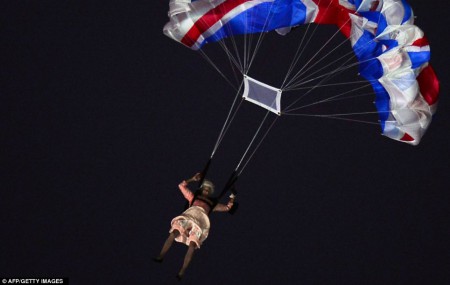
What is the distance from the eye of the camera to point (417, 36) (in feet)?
24.7

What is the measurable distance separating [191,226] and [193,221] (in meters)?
0.05

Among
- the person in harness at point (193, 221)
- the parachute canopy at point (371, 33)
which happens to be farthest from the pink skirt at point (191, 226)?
the parachute canopy at point (371, 33)

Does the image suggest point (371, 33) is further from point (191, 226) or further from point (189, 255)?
point (189, 255)

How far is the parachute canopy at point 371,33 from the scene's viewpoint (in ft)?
24.9

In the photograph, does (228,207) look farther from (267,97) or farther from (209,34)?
(209,34)

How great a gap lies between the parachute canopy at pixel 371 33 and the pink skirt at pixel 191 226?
1.64 m

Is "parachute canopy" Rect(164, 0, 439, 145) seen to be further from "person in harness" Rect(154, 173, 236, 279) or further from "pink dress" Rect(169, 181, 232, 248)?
"pink dress" Rect(169, 181, 232, 248)

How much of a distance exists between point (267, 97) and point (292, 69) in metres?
0.47

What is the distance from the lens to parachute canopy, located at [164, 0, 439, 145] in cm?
758

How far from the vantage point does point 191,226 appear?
24.4ft

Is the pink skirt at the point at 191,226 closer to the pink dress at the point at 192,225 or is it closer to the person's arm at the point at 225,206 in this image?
the pink dress at the point at 192,225

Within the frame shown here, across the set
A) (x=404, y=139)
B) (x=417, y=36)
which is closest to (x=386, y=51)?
(x=417, y=36)

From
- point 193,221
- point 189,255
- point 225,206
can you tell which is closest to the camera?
point 189,255

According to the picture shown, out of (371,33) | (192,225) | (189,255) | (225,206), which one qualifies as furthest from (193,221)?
(371,33)
